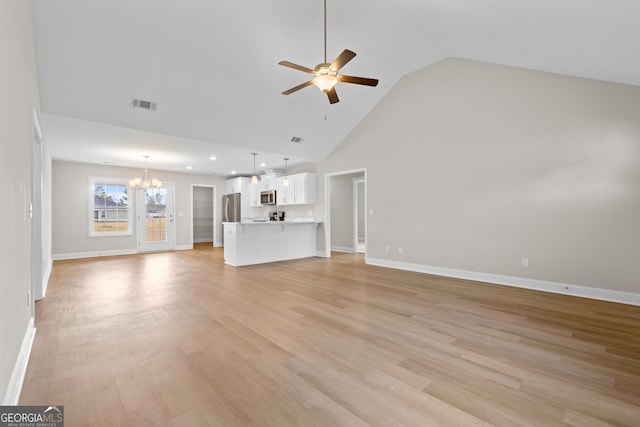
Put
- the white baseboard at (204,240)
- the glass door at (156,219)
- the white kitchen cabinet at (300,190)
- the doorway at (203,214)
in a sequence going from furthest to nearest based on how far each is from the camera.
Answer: the white baseboard at (204,240) < the doorway at (203,214) < the glass door at (156,219) < the white kitchen cabinet at (300,190)

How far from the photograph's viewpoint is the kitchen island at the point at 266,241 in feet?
20.8

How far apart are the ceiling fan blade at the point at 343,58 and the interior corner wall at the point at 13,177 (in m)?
2.34

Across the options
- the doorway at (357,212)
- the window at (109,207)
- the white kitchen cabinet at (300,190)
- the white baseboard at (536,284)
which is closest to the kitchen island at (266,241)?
the white kitchen cabinet at (300,190)

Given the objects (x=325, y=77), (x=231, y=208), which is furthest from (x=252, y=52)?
(x=231, y=208)

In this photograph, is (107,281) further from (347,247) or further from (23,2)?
(347,247)

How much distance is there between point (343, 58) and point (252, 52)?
6.66 ft

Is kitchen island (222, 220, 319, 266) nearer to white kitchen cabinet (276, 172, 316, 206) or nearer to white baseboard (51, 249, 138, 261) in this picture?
white kitchen cabinet (276, 172, 316, 206)

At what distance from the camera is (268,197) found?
9.41 metres

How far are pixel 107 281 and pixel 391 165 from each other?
5.86 meters

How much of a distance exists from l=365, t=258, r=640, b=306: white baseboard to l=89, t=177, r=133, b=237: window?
321 inches

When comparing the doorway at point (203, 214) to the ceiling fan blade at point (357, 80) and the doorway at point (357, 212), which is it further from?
the ceiling fan blade at point (357, 80)

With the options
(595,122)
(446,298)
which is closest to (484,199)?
(595,122)

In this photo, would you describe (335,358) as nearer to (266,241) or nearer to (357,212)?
(266,241)

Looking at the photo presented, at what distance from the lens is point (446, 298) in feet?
12.7
